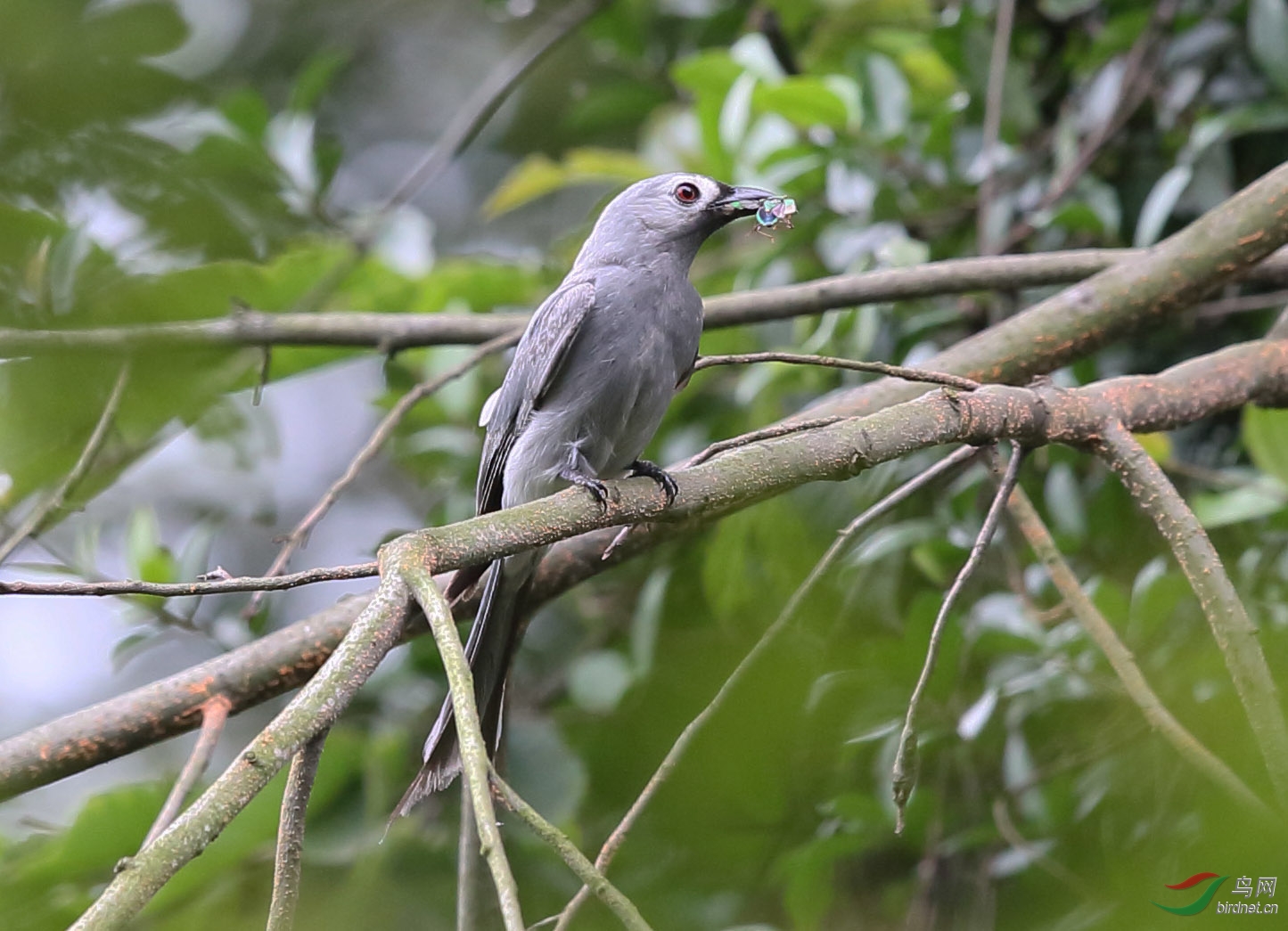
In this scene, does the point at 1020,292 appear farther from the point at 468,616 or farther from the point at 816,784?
the point at 468,616

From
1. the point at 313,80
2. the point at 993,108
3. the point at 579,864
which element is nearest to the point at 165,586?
the point at 579,864

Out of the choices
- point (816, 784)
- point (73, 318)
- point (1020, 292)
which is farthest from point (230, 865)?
point (1020, 292)

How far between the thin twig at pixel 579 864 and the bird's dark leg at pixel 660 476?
0.91 metres

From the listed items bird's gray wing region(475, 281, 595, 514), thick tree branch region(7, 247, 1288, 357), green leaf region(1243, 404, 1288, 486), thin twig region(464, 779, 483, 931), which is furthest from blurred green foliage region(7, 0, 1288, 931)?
bird's gray wing region(475, 281, 595, 514)

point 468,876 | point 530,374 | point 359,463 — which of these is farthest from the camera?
point 530,374

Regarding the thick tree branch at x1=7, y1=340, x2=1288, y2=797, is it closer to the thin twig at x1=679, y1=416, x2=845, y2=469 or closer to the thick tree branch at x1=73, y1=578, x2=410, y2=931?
the thin twig at x1=679, y1=416, x2=845, y2=469

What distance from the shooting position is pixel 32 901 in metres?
3.09

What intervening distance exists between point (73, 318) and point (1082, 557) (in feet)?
9.75

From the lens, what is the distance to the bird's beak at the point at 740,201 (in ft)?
11.1

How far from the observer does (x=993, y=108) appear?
148 inches

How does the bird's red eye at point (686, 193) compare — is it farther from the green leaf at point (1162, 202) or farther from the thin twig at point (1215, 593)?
the thin twig at point (1215, 593)

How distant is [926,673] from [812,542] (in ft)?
4.97

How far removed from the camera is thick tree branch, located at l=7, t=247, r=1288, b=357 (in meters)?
3.24

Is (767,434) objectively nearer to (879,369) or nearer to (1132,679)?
(879,369)
